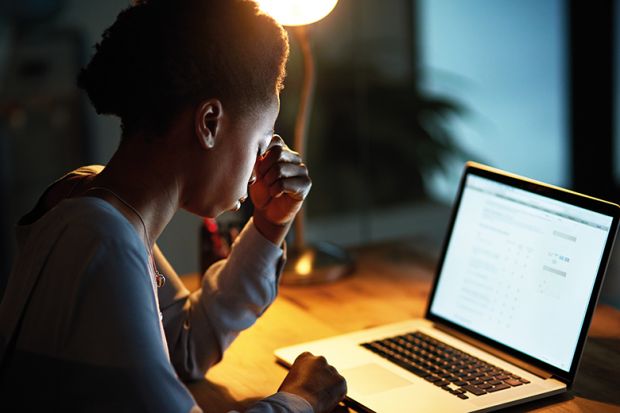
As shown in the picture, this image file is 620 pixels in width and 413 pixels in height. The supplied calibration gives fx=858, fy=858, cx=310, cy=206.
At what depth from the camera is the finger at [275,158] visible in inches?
53.2

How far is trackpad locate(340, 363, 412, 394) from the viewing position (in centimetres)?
118

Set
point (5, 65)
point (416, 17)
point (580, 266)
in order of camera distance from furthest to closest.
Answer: point (416, 17) → point (5, 65) → point (580, 266)

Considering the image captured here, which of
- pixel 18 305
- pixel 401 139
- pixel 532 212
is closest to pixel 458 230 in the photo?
pixel 532 212

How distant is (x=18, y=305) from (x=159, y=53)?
1.07 ft

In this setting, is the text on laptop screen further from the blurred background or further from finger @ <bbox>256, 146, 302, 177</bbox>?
the blurred background

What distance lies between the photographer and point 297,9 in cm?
154

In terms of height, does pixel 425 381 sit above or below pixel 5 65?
below

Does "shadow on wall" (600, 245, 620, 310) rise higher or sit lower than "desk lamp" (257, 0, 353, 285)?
lower

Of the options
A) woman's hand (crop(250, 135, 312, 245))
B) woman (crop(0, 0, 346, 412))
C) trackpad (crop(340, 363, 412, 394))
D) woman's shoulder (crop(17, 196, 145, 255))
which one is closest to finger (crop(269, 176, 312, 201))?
woman's hand (crop(250, 135, 312, 245))

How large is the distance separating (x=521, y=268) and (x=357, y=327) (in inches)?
12.4

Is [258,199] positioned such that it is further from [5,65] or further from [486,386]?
[5,65]

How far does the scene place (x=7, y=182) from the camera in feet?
8.82

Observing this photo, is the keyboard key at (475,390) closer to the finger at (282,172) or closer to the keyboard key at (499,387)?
the keyboard key at (499,387)

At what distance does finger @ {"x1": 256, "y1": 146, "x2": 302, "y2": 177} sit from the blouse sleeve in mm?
100
